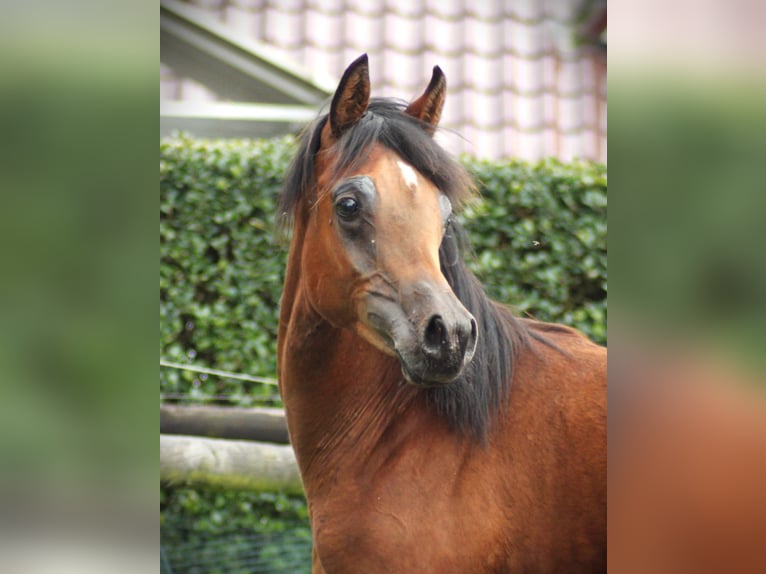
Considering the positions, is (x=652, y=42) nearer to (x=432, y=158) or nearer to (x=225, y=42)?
(x=432, y=158)

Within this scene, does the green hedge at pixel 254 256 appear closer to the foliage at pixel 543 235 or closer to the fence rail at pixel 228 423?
the foliage at pixel 543 235

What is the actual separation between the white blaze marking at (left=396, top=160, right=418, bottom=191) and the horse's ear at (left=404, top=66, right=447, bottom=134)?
6.9 inches

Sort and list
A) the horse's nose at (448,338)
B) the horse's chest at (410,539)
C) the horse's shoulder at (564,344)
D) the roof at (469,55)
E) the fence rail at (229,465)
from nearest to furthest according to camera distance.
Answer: the horse's nose at (448,338) < the horse's chest at (410,539) < the horse's shoulder at (564,344) < the fence rail at (229,465) < the roof at (469,55)

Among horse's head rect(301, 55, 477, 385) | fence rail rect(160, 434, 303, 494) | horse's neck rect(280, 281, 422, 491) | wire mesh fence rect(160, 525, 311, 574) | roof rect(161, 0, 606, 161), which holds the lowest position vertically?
wire mesh fence rect(160, 525, 311, 574)

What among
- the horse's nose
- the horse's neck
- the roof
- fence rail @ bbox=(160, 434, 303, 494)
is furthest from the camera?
the roof

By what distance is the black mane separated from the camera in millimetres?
1659

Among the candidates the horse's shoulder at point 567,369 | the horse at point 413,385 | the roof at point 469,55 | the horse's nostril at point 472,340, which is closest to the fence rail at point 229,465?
the horse at point 413,385

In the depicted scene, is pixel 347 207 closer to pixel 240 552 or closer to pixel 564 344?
pixel 564 344

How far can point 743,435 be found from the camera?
1.98ft

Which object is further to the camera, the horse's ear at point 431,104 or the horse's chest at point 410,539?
the horse's ear at point 431,104

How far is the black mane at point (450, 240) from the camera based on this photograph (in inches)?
65.3

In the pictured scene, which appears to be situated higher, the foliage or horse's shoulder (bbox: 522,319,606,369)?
the foliage

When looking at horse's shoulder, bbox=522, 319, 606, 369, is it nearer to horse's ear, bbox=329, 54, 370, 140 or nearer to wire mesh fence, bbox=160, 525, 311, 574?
horse's ear, bbox=329, 54, 370, 140

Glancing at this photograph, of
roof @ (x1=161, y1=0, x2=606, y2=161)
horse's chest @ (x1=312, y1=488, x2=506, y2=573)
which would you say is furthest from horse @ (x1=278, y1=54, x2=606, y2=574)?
roof @ (x1=161, y1=0, x2=606, y2=161)
